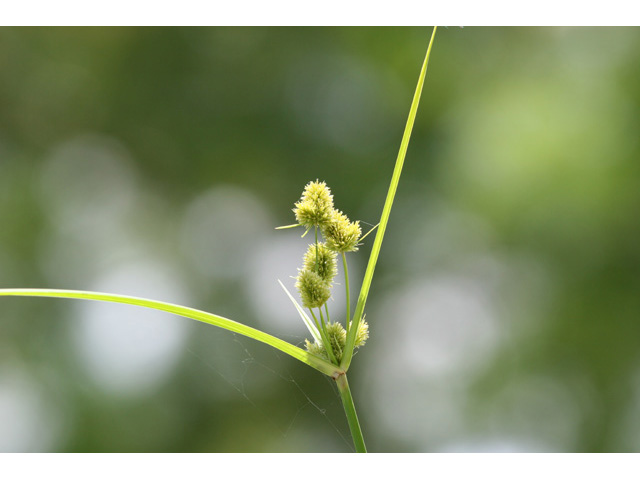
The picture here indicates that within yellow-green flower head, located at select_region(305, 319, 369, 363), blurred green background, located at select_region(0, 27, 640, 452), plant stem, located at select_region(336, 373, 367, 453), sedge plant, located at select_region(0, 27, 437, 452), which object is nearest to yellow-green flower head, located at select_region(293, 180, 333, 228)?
sedge plant, located at select_region(0, 27, 437, 452)

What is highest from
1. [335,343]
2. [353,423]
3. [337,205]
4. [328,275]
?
[337,205]

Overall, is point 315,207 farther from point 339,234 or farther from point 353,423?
point 353,423

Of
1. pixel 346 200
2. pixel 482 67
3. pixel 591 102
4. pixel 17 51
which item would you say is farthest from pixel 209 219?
pixel 591 102

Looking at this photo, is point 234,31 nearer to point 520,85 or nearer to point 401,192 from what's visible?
point 401,192

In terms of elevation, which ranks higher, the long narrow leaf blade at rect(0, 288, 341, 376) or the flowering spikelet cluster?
the flowering spikelet cluster

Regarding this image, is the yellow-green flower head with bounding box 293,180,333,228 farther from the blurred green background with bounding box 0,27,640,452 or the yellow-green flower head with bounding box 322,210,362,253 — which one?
the blurred green background with bounding box 0,27,640,452

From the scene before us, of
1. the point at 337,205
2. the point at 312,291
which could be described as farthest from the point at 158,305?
the point at 337,205

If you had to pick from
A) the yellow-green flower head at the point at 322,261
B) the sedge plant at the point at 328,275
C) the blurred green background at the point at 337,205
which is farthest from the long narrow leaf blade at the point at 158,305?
the blurred green background at the point at 337,205
